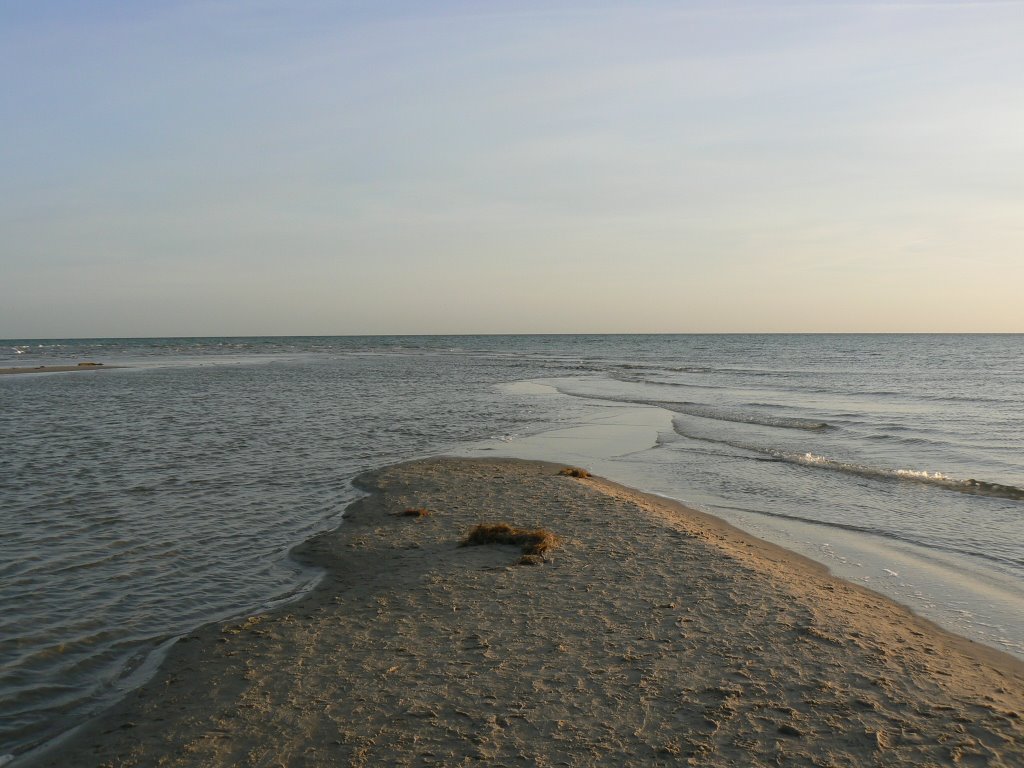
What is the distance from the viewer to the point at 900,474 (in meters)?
16.5

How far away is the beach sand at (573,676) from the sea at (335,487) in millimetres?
710

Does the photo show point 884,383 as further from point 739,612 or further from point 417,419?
point 739,612

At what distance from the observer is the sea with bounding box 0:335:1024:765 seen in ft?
25.5

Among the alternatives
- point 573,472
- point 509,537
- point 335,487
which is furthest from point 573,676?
point 573,472

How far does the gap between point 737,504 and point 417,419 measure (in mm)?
14730

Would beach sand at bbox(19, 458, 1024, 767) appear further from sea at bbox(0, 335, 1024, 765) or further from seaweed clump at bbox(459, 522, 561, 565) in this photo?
sea at bbox(0, 335, 1024, 765)

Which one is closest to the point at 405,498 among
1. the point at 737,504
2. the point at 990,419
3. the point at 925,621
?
the point at 737,504

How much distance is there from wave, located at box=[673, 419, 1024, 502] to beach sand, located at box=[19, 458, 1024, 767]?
7176 millimetres

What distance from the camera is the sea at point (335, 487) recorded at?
7.76 m

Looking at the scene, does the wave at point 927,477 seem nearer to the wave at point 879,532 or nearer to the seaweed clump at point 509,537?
the wave at point 879,532

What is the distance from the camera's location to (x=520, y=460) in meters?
18.2

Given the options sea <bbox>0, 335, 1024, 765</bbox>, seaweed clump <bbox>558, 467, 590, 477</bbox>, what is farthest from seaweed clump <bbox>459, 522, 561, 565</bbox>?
seaweed clump <bbox>558, 467, 590, 477</bbox>

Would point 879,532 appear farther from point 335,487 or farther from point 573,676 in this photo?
point 335,487

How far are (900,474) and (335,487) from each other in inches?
478
